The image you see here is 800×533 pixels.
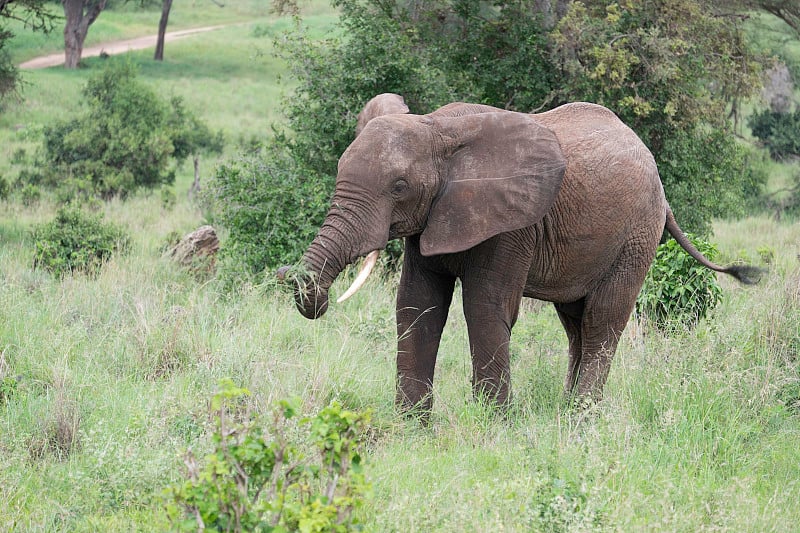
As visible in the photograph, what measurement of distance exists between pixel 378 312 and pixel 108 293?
238 cm

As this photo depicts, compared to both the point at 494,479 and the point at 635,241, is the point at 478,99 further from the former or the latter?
the point at 494,479

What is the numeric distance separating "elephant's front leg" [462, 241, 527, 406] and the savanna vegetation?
0.25 m

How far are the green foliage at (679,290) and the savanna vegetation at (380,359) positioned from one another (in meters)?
0.03

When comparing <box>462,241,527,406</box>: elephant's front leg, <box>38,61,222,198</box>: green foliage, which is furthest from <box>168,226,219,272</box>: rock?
<box>38,61,222,198</box>: green foliage

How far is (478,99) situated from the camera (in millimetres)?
12727

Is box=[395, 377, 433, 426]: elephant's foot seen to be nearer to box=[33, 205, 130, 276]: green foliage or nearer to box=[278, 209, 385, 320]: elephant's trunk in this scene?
box=[278, 209, 385, 320]: elephant's trunk

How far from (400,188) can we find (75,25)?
37.8 metres

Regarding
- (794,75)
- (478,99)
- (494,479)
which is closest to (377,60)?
(478,99)

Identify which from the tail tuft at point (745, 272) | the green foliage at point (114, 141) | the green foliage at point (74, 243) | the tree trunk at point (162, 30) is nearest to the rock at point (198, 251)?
the green foliage at point (74, 243)

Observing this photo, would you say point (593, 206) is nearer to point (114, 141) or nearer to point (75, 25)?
point (114, 141)

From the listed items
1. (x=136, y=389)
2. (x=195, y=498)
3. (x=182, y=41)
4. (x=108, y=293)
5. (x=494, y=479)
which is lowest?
(x=182, y=41)

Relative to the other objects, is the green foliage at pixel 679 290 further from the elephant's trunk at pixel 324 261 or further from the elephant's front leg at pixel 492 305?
the elephant's trunk at pixel 324 261

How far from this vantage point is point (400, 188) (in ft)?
18.4

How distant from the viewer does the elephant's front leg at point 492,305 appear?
599 centimetres
